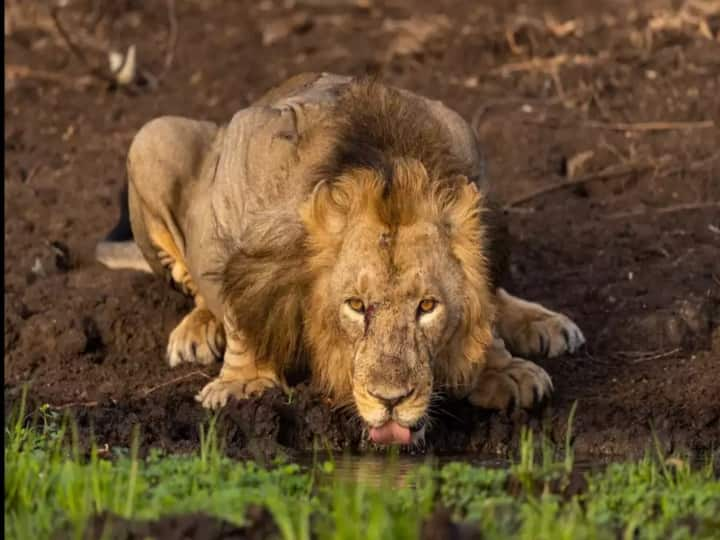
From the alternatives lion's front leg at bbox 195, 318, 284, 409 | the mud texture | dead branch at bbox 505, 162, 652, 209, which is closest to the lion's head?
lion's front leg at bbox 195, 318, 284, 409

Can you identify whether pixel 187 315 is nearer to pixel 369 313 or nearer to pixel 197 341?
pixel 197 341

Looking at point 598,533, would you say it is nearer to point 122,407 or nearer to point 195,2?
point 122,407

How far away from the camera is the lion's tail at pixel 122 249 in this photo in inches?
347

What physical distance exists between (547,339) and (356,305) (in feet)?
5.13

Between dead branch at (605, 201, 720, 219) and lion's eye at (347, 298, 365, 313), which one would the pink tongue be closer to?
lion's eye at (347, 298, 365, 313)

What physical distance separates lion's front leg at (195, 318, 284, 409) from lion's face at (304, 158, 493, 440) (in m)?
0.52

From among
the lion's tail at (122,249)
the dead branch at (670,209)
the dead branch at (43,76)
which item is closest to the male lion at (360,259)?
the lion's tail at (122,249)

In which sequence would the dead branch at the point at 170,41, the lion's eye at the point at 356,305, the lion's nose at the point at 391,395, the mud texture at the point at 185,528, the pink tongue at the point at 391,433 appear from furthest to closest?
the dead branch at the point at 170,41 → the lion's eye at the point at 356,305 → the pink tongue at the point at 391,433 → the lion's nose at the point at 391,395 → the mud texture at the point at 185,528

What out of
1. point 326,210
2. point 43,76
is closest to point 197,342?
point 326,210

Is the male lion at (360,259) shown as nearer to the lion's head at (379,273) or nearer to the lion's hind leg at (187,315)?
the lion's head at (379,273)

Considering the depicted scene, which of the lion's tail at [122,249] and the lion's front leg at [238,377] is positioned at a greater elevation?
the lion's tail at [122,249]

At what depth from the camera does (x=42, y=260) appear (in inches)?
367

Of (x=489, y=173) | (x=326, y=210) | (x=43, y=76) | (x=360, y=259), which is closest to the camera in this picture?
(x=360, y=259)

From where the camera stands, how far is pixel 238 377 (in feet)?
22.9
